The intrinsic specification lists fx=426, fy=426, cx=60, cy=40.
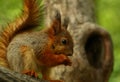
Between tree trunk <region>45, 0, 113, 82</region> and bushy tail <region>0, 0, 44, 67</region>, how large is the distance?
37.0 inches

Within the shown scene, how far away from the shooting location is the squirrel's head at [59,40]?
11.7 feet

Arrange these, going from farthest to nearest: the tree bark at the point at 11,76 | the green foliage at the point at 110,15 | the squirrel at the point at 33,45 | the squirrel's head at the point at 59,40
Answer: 1. the green foliage at the point at 110,15
2. the squirrel's head at the point at 59,40
3. the squirrel at the point at 33,45
4. the tree bark at the point at 11,76

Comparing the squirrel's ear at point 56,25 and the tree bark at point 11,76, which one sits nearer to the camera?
the tree bark at point 11,76

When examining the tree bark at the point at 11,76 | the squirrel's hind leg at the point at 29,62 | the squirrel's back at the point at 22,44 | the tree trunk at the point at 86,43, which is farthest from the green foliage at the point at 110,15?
the tree bark at the point at 11,76

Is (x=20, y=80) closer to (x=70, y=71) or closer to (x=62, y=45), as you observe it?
(x=62, y=45)

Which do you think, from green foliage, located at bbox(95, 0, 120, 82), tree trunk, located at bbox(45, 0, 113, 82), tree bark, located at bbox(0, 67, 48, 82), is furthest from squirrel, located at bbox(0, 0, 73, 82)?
green foliage, located at bbox(95, 0, 120, 82)

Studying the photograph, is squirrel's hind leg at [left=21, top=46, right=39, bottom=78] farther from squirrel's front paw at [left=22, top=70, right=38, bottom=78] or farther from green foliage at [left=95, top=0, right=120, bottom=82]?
green foliage at [left=95, top=0, right=120, bottom=82]

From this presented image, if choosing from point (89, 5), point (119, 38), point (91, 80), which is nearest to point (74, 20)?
point (89, 5)

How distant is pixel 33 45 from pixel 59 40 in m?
0.25

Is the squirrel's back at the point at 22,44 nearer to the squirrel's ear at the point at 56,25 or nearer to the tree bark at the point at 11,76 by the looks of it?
the squirrel's ear at the point at 56,25

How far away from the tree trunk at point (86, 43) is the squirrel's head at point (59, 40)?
0.93 meters

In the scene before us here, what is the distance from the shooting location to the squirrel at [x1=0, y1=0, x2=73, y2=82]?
11.2 ft

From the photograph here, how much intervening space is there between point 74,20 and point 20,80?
6.08ft

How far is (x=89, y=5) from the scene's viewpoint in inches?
199
